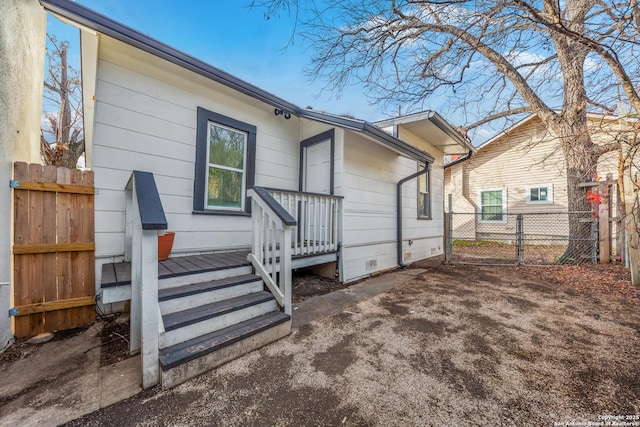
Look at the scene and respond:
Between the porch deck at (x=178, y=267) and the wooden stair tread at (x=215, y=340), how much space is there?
711 millimetres

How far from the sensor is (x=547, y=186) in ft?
32.0

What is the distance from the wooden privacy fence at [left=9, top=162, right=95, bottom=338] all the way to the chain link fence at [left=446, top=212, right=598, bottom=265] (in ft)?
22.8

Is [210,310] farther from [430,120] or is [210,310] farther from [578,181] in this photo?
[578,181]

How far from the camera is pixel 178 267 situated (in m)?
2.75

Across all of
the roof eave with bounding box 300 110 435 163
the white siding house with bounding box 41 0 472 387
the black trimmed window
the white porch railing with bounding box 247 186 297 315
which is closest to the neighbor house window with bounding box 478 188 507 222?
the white siding house with bounding box 41 0 472 387

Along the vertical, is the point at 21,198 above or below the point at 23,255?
above

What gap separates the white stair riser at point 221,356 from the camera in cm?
179

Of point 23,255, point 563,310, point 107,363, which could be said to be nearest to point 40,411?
point 107,363

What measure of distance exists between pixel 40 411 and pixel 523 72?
9.94 m

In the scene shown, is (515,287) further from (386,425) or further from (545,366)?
(386,425)

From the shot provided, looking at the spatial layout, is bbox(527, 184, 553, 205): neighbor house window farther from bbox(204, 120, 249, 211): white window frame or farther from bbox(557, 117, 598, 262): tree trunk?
bbox(204, 120, 249, 211): white window frame

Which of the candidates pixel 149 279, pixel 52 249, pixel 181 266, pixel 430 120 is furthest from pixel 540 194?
pixel 52 249

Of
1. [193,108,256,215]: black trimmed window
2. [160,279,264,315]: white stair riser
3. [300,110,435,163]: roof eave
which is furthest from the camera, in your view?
[300,110,435,163]: roof eave

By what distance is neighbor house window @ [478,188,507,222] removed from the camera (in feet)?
35.3
